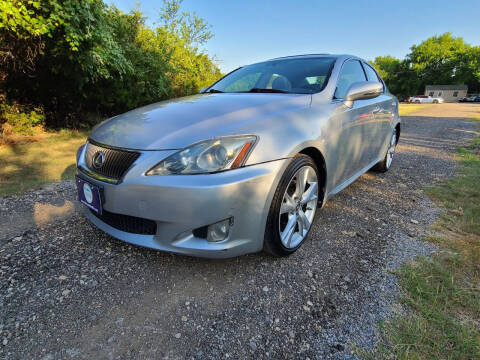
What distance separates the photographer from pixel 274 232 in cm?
171

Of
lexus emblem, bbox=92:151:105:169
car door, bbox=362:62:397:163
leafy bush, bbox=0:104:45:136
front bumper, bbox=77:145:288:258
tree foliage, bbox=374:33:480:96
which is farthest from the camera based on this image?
tree foliage, bbox=374:33:480:96

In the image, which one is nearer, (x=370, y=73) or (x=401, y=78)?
(x=370, y=73)

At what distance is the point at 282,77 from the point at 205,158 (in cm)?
154

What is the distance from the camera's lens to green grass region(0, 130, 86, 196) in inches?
134

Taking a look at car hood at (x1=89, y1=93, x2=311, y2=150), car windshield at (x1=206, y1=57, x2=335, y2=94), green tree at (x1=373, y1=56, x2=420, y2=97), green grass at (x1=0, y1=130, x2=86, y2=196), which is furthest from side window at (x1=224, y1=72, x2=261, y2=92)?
green tree at (x1=373, y1=56, x2=420, y2=97)

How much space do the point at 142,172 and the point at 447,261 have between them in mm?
2121

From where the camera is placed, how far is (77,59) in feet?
16.6

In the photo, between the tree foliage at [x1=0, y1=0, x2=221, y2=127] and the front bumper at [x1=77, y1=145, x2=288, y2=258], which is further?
the tree foliage at [x1=0, y1=0, x2=221, y2=127]

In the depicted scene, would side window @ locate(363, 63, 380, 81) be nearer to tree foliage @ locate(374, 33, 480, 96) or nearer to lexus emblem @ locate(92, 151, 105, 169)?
lexus emblem @ locate(92, 151, 105, 169)

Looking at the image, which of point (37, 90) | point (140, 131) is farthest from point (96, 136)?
point (37, 90)

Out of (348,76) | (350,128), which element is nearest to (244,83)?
(348,76)

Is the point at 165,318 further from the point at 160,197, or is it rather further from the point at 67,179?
the point at 67,179

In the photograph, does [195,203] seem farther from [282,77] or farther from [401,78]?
[401,78]

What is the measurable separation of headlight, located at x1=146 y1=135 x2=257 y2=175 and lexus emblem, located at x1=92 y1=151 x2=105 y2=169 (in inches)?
16.9
